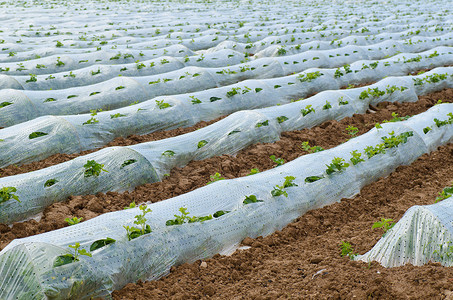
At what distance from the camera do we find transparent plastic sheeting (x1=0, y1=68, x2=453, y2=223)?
5.21 metres

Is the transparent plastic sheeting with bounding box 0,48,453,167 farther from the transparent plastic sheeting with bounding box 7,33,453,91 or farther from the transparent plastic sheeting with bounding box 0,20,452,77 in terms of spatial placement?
the transparent plastic sheeting with bounding box 0,20,452,77

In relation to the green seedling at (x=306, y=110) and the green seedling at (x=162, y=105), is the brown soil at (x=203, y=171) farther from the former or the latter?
the green seedling at (x=162, y=105)

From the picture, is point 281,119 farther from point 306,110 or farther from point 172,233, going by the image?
point 172,233

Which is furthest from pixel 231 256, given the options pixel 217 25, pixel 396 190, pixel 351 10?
pixel 351 10

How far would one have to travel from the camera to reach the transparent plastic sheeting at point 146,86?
26.5ft

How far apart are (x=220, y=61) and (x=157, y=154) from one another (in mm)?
7435

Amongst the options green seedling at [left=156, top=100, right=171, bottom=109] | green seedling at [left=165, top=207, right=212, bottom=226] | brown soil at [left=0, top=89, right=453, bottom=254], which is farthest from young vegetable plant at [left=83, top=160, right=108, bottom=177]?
green seedling at [left=156, top=100, right=171, bottom=109]

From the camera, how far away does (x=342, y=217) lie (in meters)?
5.28

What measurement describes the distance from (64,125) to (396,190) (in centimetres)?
509

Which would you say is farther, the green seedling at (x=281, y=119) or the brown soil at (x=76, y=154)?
the green seedling at (x=281, y=119)

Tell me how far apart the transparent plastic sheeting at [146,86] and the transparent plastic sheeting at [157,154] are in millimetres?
1706

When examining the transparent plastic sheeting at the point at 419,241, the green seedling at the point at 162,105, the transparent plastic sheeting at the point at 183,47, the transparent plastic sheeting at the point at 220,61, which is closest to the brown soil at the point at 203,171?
the green seedling at the point at 162,105

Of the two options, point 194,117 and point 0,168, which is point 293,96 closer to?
point 194,117

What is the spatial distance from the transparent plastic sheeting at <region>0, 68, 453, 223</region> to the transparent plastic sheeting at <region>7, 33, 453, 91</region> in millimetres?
3365
